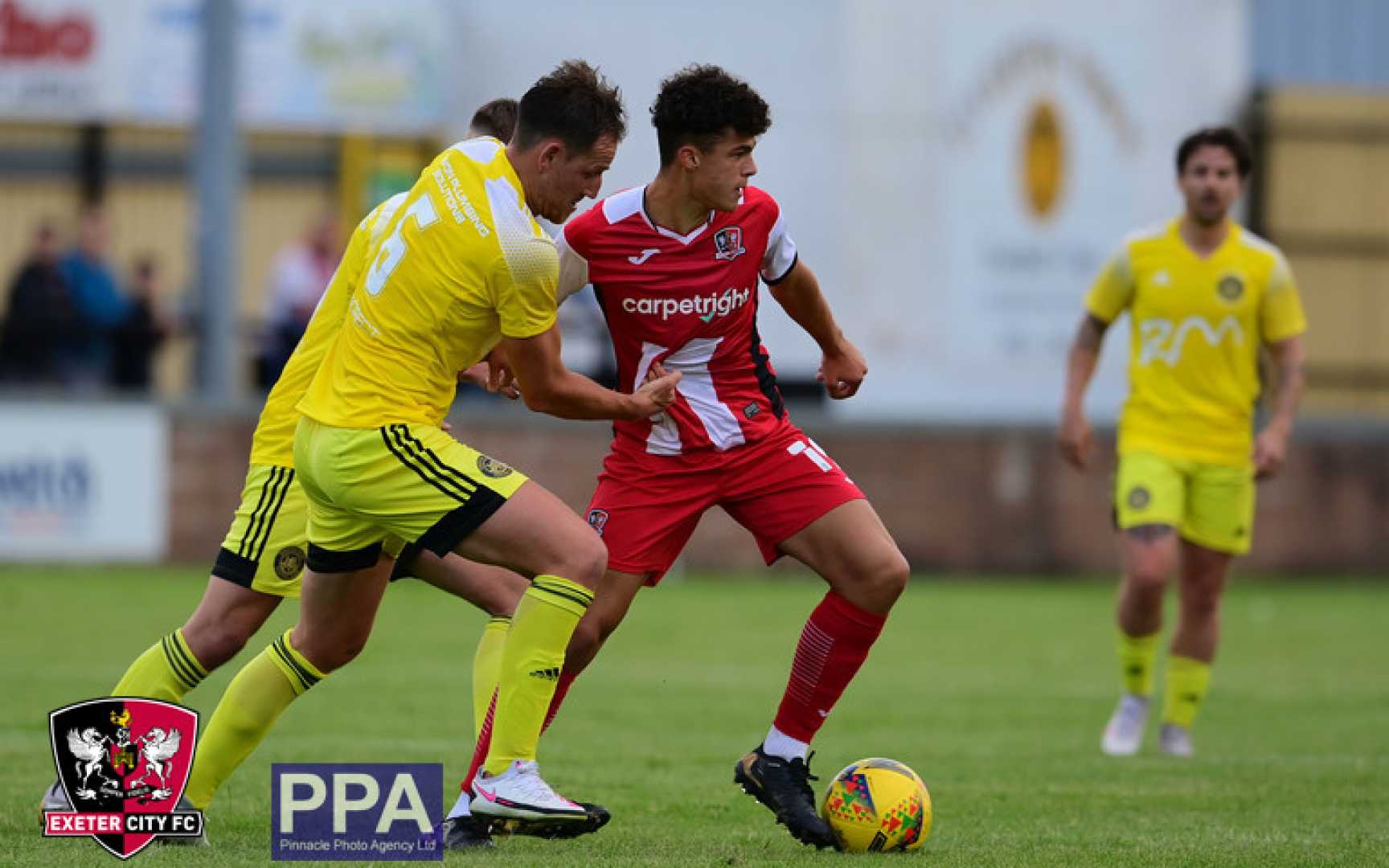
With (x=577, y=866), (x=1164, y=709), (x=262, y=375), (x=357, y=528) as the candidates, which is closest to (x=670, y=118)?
(x=357, y=528)

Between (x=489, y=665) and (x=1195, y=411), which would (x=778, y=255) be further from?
(x=1195, y=411)

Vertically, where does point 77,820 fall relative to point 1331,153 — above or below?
below

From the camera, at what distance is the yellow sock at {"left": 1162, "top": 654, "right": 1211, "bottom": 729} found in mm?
9516

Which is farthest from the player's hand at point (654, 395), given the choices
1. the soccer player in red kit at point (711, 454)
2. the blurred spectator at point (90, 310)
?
the blurred spectator at point (90, 310)

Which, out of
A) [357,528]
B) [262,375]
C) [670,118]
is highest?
[670,118]

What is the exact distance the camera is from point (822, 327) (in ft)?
24.3

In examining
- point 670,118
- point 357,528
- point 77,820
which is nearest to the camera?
point 77,820

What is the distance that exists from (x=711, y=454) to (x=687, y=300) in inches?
19.7

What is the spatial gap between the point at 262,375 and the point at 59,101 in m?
4.25

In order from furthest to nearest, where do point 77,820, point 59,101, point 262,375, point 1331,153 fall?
1. point 1331,153
2. point 59,101
3. point 262,375
4. point 77,820

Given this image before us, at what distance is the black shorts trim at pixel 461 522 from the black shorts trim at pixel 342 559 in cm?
28

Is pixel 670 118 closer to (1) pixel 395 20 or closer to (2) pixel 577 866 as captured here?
(2) pixel 577 866

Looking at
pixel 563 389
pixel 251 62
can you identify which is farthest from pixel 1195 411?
pixel 251 62

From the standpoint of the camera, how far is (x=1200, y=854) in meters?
6.42
